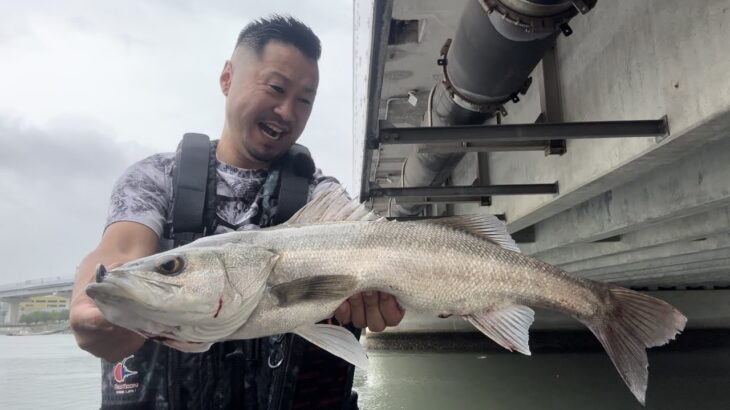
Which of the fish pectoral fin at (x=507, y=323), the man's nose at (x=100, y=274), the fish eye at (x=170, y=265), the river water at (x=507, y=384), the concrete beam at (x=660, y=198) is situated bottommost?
the river water at (x=507, y=384)

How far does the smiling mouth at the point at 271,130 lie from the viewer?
3.58m

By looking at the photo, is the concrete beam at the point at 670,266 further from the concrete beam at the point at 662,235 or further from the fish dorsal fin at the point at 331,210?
the fish dorsal fin at the point at 331,210

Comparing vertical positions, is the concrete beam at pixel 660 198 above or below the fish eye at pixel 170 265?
above

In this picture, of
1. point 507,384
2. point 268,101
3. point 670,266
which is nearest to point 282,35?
point 268,101

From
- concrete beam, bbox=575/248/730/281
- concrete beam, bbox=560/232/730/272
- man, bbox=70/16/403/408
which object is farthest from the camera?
concrete beam, bbox=575/248/730/281

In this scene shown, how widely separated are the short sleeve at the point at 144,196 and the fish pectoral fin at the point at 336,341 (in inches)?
46.3

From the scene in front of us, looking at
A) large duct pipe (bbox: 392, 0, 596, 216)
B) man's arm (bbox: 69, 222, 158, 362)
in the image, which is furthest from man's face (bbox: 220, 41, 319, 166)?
large duct pipe (bbox: 392, 0, 596, 216)

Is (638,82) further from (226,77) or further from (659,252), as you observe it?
(659,252)

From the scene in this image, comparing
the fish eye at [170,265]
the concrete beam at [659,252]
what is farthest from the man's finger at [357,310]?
the concrete beam at [659,252]

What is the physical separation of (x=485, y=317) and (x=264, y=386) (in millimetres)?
1410

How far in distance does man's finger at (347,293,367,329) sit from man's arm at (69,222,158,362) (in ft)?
3.74

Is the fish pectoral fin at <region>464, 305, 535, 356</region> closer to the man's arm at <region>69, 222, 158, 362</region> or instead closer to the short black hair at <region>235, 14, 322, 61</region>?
the man's arm at <region>69, 222, 158, 362</region>

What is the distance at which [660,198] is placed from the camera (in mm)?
5812

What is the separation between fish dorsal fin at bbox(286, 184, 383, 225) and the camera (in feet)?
10.00
